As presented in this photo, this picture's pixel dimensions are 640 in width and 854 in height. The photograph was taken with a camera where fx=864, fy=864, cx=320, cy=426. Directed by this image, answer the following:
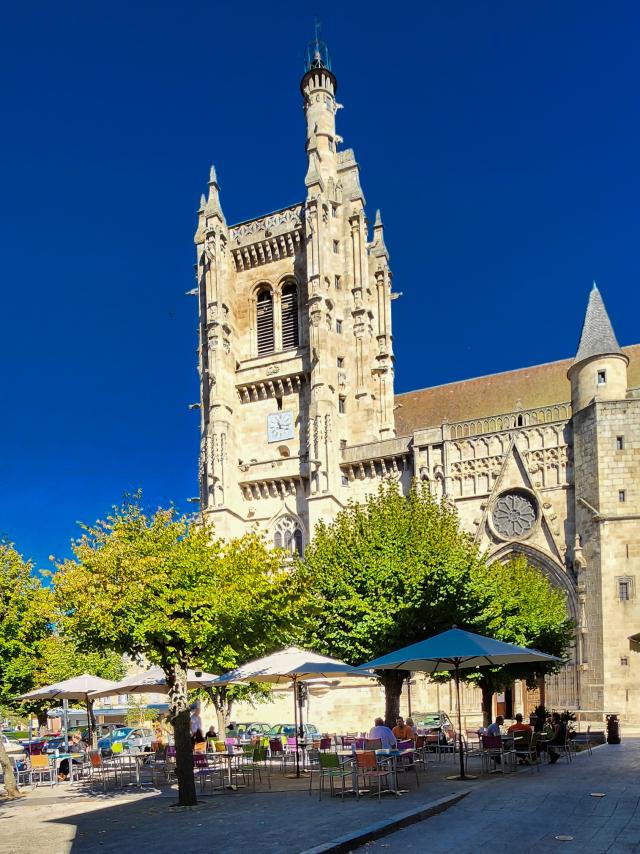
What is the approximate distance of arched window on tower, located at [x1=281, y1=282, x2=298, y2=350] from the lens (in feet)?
143

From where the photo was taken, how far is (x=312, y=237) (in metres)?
42.3

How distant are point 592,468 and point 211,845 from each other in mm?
26308

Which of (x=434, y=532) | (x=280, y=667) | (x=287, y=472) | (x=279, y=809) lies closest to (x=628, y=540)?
(x=434, y=532)

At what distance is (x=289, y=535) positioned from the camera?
40562 millimetres

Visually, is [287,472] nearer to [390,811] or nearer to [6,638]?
[6,638]

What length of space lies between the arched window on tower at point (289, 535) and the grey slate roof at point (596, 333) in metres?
14.7

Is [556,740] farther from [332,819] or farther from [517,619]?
[517,619]

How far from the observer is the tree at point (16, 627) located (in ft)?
78.3

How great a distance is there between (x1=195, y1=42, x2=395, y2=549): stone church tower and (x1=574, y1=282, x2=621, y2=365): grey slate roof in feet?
35.8

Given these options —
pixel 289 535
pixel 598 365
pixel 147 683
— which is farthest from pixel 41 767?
pixel 598 365

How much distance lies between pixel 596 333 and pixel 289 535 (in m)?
16.4

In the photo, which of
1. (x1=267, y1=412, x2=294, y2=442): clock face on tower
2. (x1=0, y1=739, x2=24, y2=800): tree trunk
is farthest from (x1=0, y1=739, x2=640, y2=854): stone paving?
(x1=267, y1=412, x2=294, y2=442): clock face on tower

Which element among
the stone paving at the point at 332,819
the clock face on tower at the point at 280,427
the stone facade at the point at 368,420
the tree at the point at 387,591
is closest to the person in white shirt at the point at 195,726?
the stone paving at the point at 332,819

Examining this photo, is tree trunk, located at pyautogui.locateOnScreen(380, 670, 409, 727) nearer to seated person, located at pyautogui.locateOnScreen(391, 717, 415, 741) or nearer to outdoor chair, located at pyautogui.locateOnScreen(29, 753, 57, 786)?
seated person, located at pyautogui.locateOnScreen(391, 717, 415, 741)
